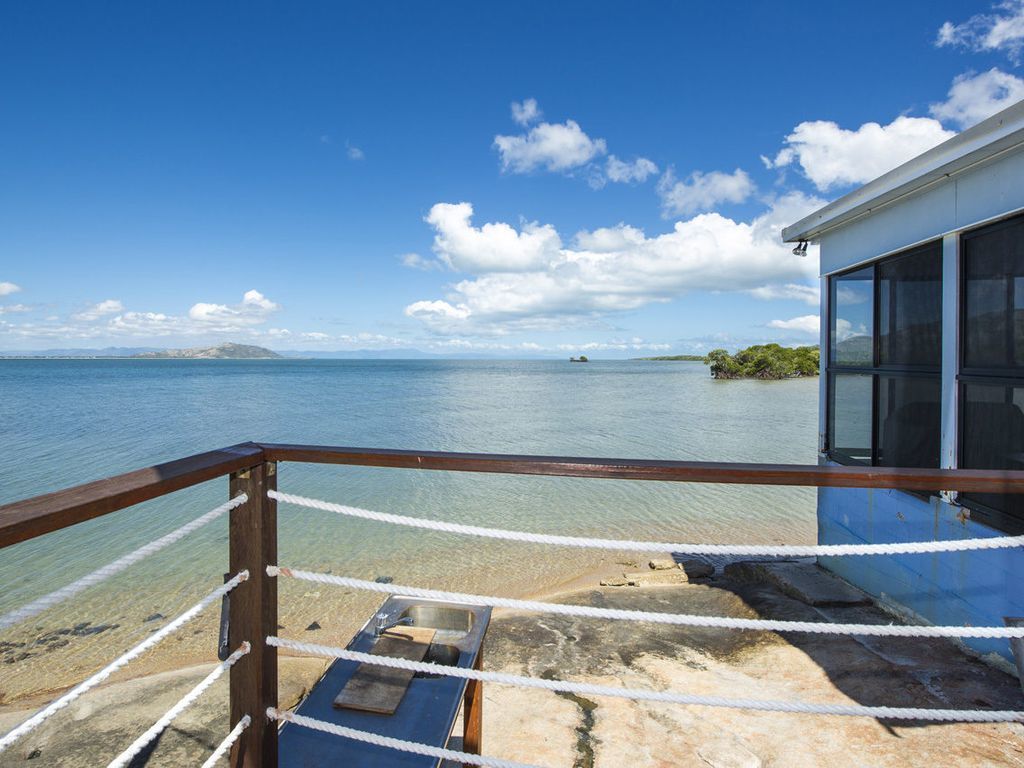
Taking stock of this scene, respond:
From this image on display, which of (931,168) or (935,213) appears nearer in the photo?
(931,168)

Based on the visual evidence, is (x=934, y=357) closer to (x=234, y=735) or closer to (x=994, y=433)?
(x=994, y=433)

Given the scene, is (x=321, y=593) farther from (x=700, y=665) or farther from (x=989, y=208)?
(x=989, y=208)

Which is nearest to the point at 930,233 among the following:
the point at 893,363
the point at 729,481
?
the point at 893,363

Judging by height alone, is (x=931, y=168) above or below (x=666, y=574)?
above

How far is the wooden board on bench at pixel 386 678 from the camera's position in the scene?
196 centimetres

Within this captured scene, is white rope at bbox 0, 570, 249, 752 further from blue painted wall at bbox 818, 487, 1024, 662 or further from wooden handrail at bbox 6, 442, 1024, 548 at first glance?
blue painted wall at bbox 818, 487, 1024, 662

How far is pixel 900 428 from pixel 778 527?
5236 millimetres

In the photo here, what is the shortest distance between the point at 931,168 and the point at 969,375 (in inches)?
48.3

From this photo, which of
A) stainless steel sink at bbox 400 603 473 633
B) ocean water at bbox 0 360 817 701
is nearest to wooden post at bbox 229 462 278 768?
stainless steel sink at bbox 400 603 473 633

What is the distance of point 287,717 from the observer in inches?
63.9

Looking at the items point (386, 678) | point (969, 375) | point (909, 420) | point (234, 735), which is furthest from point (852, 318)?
point (234, 735)

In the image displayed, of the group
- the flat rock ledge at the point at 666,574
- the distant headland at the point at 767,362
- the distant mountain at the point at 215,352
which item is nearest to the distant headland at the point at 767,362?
the distant headland at the point at 767,362

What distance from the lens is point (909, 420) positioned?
4.17m

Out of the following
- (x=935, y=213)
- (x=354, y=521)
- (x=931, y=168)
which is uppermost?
(x=931, y=168)
